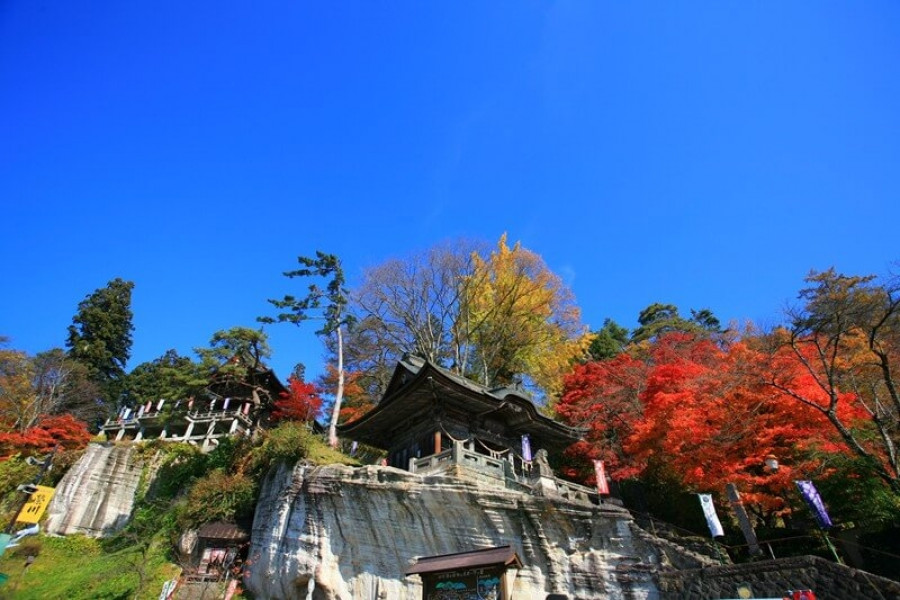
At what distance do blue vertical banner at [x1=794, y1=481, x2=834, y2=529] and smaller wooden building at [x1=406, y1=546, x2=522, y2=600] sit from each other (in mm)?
8716

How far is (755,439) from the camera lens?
16.6m

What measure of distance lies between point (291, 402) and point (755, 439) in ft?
76.0

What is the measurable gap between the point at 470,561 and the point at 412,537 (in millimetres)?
6938

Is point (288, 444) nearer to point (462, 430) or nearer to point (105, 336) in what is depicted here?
point (462, 430)

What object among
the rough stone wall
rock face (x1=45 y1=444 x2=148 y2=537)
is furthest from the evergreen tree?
the rough stone wall

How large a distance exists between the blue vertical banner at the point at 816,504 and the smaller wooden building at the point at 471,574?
8.72m

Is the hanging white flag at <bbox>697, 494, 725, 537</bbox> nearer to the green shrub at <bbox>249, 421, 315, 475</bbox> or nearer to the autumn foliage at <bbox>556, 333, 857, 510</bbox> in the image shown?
the autumn foliage at <bbox>556, 333, 857, 510</bbox>

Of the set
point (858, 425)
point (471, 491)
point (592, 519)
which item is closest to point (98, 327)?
point (471, 491)

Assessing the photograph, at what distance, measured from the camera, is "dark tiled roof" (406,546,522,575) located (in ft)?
27.7

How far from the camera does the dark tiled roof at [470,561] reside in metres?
8.45

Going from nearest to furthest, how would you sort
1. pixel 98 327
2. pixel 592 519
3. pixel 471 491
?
1. pixel 592 519
2. pixel 471 491
3. pixel 98 327

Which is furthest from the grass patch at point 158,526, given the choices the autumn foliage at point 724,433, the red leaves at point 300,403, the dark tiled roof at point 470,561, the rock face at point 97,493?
the autumn foliage at point 724,433

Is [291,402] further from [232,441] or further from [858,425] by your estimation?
[858,425]

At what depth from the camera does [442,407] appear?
19.1m
